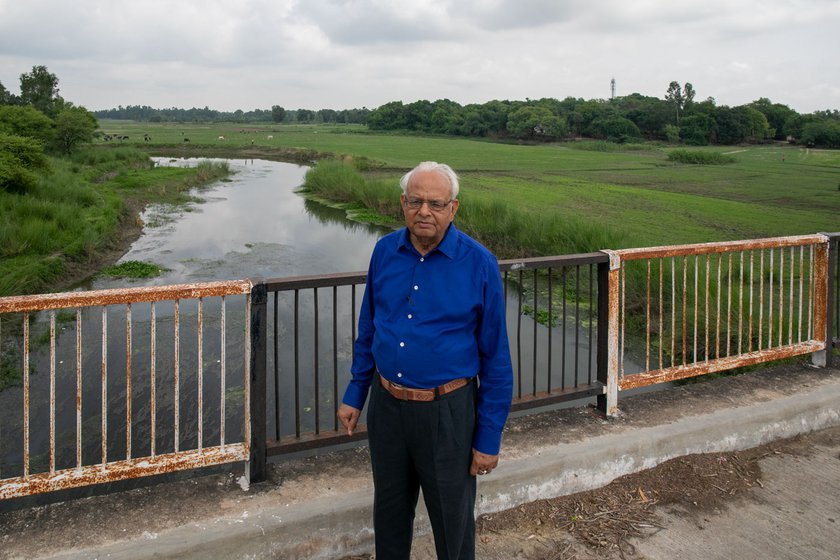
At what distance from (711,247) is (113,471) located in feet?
12.5

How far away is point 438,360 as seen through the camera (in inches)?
92.8

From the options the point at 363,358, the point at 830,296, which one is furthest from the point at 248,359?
the point at 830,296

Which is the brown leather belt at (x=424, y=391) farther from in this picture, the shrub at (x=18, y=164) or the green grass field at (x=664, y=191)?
the shrub at (x=18, y=164)

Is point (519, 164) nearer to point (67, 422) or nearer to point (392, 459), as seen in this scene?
point (67, 422)

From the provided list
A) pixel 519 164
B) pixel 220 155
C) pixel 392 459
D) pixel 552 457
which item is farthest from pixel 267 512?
pixel 220 155

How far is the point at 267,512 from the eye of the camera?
3.04 meters

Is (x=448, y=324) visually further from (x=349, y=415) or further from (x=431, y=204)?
(x=349, y=415)

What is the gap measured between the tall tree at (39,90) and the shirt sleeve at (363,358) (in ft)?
154

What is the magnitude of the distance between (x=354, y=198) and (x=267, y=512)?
2465 centimetres

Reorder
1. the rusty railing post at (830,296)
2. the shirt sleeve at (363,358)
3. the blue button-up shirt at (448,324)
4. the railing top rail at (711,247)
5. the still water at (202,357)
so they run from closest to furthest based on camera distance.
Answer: the blue button-up shirt at (448,324), the shirt sleeve at (363,358), the railing top rail at (711,247), the rusty railing post at (830,296), the still water at (202,357)

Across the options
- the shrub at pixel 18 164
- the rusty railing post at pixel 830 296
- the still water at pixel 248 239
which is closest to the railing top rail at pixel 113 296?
the rusty railing post at pixel 830 296

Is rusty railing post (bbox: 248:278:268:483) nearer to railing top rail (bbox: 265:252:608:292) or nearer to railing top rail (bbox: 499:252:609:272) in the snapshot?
railing top rail (bbox: 265:252:608:292)

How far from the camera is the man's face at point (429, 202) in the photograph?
7.80ft

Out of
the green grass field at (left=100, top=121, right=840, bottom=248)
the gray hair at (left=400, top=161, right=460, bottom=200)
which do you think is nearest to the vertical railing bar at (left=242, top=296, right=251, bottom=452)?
the gray hair at (left=400, top=161, right=460, bottom=200)
